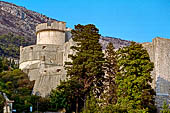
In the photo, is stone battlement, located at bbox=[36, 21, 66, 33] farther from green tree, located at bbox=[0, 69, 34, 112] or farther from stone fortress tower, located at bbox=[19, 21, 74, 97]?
green tree, located at bbox=[0, 69, 34, 112]

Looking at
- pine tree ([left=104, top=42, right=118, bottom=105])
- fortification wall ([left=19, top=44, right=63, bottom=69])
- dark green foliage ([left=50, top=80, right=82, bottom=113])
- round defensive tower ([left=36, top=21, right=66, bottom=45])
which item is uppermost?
round defensive tower ([left=36, top=21, right=66, bottom=45])

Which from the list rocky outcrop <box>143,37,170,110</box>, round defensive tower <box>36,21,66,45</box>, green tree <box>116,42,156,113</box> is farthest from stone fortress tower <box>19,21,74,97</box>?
green tree <box>116,42,156,113</box>

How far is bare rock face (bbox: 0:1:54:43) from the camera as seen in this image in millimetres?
104131

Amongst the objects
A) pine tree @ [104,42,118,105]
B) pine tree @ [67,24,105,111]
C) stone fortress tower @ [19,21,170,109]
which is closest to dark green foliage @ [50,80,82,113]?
pine tree @ [67,24,105,111]

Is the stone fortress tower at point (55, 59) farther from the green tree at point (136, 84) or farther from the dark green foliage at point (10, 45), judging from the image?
the dark green foliage at point (10, 45)

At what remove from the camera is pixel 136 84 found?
22.0 m

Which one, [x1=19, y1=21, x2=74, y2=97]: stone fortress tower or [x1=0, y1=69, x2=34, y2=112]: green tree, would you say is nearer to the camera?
[x1=0, y1=69, x2=34, y2=112]: green tree

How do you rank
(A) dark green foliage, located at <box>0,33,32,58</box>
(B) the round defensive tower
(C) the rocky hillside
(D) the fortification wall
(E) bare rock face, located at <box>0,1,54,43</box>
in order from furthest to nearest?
(E) bare rock face, located at <box>0,1,54,43</box>
(C) the rocky hillside
(A) dark green foliage, located at <box>0,33,32,58</box>
(B) the round defensive tower
(D) the fortification wall

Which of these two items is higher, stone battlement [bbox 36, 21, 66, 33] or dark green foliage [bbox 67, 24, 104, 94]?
stone battlement [bbox 36, 21, 66, 33]

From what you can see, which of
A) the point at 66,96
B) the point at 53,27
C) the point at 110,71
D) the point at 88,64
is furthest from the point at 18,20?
the point at 88,64

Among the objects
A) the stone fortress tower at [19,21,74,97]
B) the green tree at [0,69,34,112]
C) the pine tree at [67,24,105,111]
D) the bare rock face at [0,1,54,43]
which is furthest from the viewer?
the bare rock face at [0,1,54,43]

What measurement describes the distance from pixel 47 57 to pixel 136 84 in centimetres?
2101

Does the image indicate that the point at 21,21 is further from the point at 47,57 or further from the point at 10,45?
the point at 47,57

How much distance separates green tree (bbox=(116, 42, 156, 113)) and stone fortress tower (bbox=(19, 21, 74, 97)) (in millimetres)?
13104
